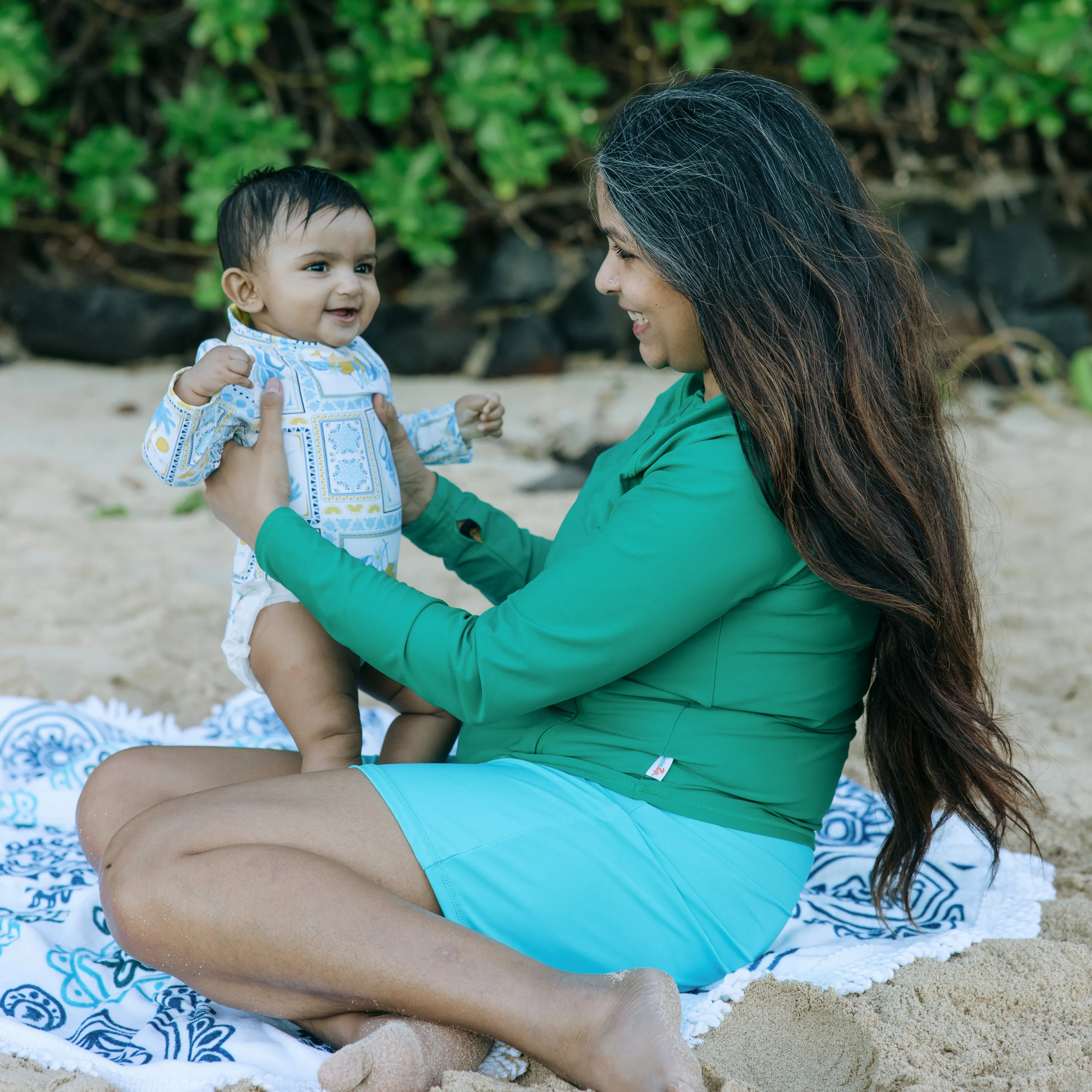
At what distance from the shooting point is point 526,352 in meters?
5.88

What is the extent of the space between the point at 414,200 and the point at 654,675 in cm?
414

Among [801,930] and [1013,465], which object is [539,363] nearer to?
[1013,465]

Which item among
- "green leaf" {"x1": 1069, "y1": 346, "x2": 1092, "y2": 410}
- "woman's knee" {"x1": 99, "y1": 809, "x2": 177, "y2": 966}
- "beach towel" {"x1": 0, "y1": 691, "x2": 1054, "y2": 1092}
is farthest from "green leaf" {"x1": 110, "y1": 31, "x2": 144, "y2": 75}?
"woman's knee" {"x1": 99, "y1": 809, "x2": 177, "y2": 966}

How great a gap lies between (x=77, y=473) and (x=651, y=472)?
133 inches

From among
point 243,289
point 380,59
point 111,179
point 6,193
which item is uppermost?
point 380,59

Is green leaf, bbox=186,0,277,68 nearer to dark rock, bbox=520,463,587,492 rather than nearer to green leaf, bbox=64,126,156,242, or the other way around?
green leaf, bbox=64,126,156,242

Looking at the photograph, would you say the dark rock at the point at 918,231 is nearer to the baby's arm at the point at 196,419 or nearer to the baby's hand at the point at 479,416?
the baby's hand at the point at 479,416

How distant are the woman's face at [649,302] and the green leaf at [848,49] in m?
4.11

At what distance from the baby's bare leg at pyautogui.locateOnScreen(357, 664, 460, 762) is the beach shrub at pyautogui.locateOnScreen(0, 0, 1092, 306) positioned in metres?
A: 3.37

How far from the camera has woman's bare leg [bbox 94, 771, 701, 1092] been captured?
58.9 inches

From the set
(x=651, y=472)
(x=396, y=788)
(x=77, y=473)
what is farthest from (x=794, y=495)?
(x=77, y=473)

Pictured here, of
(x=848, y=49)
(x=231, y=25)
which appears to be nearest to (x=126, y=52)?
(x=231, y=25)

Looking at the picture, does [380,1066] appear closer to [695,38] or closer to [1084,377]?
[695,38]

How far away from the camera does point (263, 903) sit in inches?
61.5
